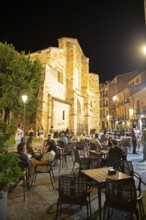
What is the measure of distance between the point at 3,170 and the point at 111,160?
353 cm

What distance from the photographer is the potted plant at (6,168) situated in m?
2.75

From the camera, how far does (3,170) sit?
2.83 metres

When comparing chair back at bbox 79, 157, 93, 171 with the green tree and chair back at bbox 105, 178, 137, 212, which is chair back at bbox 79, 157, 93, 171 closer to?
chair back at bbox 105, 178, 137, 212

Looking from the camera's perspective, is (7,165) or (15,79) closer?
(7,165)

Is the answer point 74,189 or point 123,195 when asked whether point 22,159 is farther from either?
point 123,195

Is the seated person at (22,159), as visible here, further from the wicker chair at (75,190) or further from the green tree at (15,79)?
the green tree at (15,79)

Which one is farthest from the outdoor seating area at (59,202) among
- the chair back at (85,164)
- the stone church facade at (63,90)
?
the stone church facade at (63,90)

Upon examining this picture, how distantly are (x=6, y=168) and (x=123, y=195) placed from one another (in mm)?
2083

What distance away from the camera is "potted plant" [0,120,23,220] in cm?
275

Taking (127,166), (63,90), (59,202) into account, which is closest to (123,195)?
(59,202)

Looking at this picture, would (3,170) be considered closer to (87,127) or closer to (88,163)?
(88,163)

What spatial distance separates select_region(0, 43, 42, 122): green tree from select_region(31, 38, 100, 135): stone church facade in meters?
1.87

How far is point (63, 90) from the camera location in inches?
1081

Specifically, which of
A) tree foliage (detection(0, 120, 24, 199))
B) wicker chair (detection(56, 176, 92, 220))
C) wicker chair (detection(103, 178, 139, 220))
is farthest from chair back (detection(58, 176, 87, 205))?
tree foliage (detection(0, 120, 24, 199))
